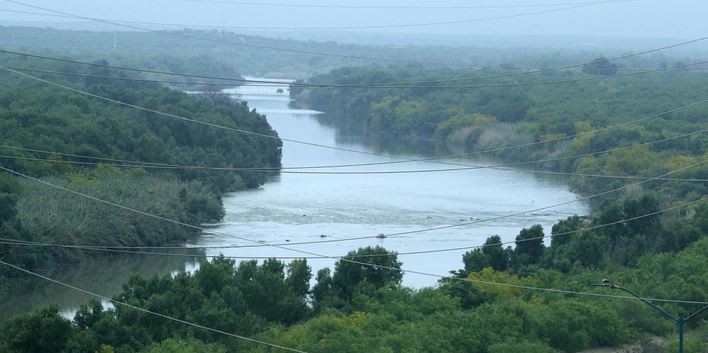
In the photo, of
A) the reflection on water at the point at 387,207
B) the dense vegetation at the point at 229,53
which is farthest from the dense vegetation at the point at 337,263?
the dense vegetation at the point at 229,53

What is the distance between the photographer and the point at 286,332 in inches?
789

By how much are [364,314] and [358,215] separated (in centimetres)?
1557

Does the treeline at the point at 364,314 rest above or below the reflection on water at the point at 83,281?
above

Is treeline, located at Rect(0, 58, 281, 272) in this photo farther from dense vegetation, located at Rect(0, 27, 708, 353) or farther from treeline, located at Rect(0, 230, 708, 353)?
treeline, located at Rect(0, 230, 708, 353)

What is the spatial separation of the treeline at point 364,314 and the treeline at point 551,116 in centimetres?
1428

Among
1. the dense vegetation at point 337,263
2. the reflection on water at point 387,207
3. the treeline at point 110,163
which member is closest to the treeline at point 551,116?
the dense vegetation at point 337,263

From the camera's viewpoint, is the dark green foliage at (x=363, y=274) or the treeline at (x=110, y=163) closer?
the dark green foliage at (x=363, y=274)

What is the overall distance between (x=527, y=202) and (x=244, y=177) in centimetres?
954

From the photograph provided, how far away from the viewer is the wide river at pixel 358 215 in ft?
96.8

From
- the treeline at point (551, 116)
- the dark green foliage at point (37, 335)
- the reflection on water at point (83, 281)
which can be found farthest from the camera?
the treeline at point (551, 116)

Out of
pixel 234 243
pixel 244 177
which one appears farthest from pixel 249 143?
pixel 234 243

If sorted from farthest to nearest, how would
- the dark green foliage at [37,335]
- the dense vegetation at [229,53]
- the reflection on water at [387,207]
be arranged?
the dense vegetation at [229,53] < the reflection on water at [387,207] < the dark green foliage at [37,335]

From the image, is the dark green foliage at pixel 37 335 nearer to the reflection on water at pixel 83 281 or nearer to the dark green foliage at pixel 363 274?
the reflection on water at pixel 83 281

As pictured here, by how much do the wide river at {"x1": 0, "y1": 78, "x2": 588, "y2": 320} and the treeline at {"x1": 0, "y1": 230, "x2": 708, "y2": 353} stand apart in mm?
4129
